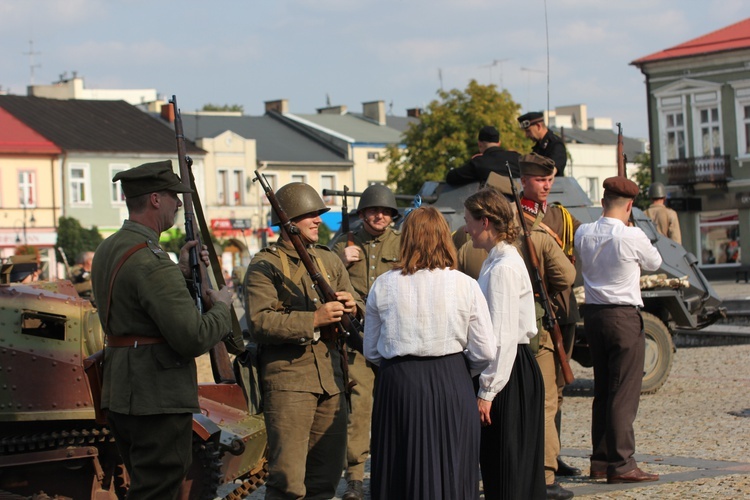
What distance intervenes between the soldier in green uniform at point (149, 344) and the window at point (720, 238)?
46227 millimetres

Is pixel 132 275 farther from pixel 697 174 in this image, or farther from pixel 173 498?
pixel 697 174

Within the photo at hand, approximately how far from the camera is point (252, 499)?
8883 mm

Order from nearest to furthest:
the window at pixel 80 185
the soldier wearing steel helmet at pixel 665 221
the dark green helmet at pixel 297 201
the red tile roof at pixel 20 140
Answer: the dark green helmet at pixel 297 201 < the soldier wearing steel helmet at pixel 665 221 < the red tile roof at pixel 20 140 < the window at pixel 80 185

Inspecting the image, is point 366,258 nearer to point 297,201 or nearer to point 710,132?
point 297,201

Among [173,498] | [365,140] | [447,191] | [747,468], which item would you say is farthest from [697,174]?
[173,498]

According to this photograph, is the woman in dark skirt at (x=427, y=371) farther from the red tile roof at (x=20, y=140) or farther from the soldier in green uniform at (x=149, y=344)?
the red tile roof at (x=20, y=140)

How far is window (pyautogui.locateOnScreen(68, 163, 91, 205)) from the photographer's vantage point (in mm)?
59062

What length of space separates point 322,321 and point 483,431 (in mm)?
A: 1001

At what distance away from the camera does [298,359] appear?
676 centimetres

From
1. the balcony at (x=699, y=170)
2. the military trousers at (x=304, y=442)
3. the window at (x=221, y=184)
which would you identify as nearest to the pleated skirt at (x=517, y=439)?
the military trousers at (x=304, y=442)

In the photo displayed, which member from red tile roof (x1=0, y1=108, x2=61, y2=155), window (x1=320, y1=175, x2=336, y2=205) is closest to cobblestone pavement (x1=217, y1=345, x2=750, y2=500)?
red tile roof (x1=0, y1=108, x2=61, y2=155)

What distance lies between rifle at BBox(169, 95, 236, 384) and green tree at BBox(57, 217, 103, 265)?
159ft

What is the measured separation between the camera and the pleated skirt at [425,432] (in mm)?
5867

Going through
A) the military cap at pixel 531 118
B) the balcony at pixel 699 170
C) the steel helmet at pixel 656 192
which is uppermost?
the balcony at pixel 699 170
